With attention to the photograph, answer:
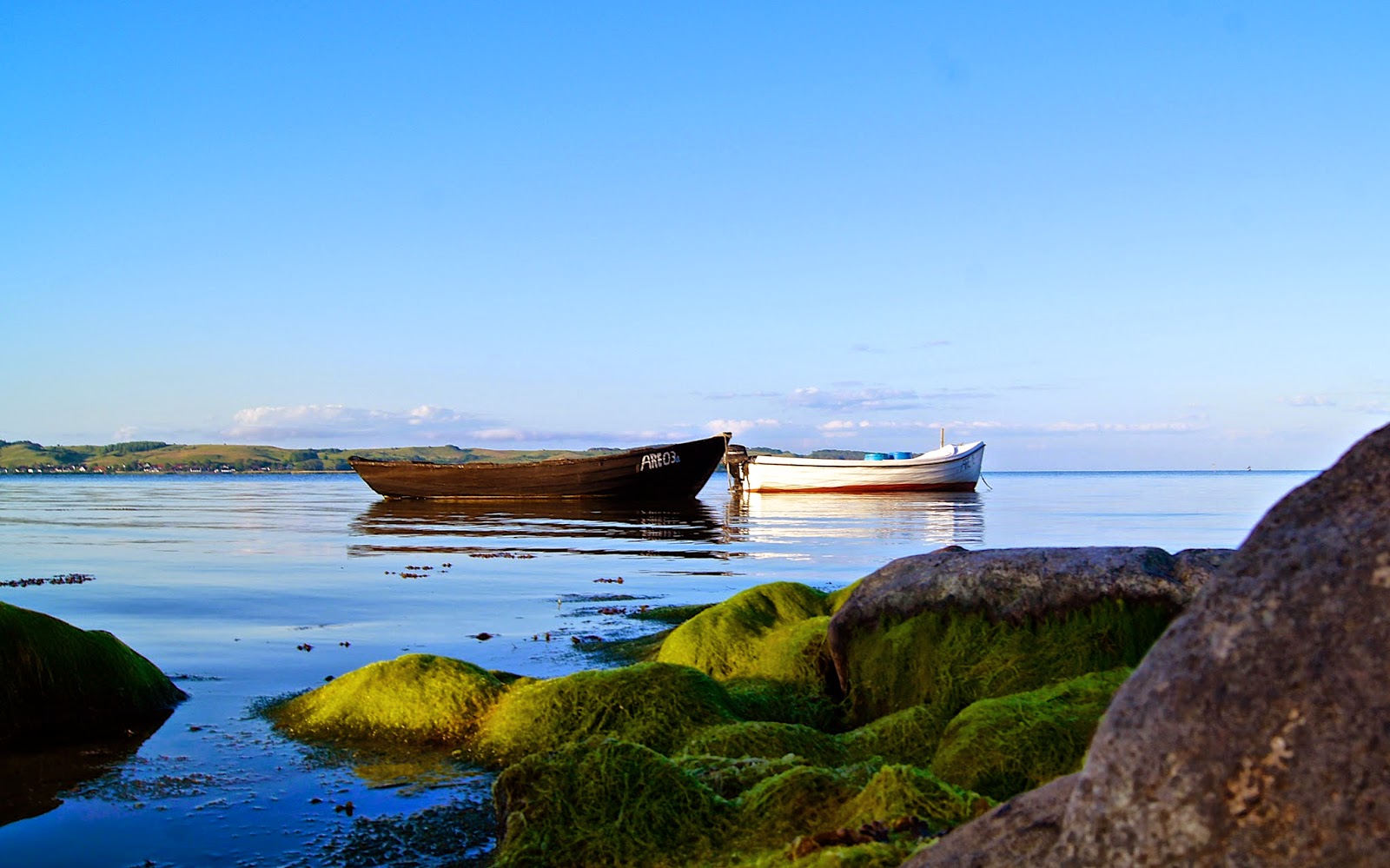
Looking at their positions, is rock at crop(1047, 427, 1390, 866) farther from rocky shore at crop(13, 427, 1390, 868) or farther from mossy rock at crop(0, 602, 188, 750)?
mossy rock at crop(0, 602, 188, 750)

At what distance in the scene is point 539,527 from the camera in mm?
32438

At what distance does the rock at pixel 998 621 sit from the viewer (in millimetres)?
7102

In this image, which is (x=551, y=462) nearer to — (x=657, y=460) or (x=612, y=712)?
(x=657, y=460)

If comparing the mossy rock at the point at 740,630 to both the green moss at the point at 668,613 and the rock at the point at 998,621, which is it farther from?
the green moss at the point at 668,613

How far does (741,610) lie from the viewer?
10.2 m

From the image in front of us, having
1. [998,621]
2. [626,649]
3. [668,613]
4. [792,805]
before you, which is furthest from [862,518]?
[792,805]

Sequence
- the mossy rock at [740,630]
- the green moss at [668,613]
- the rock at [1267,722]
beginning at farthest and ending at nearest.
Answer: the green moss at [668,613] → the mossy rock at [740,630] → the rock at [1267,722]

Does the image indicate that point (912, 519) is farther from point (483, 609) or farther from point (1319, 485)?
point (1319, 485)

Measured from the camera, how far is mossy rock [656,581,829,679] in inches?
365

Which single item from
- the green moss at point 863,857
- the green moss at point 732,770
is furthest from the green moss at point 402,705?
the green moss at point 863,857

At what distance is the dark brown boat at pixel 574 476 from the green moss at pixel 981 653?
42.6 meters

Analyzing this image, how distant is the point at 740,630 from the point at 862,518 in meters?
29.2

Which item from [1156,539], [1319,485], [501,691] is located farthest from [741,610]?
[1156,539]

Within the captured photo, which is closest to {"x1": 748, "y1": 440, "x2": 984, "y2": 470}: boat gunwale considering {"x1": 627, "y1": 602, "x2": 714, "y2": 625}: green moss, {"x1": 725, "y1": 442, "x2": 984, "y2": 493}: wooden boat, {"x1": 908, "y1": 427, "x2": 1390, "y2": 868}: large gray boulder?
{"x1": 725, "y1": 442, "x2": 984, "y2": 493}: wooden boat
